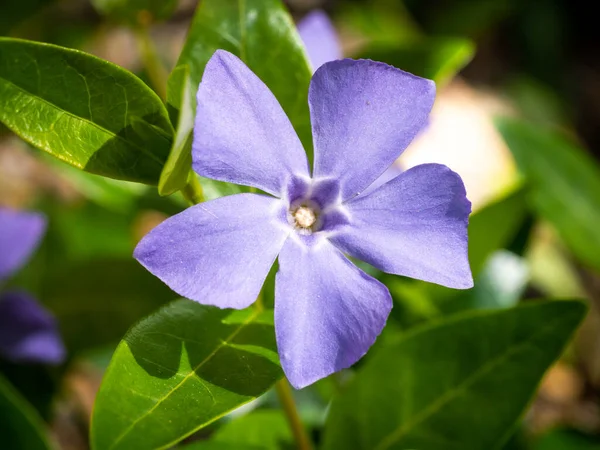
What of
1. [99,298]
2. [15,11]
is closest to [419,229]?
[99,298]

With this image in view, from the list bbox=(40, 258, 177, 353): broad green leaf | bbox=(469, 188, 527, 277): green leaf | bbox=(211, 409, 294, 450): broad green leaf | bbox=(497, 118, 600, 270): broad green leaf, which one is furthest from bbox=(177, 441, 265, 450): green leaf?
bbox=(497, 118, 600, 270): broad green leaf

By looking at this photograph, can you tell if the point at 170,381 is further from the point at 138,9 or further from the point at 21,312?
the point at 138,9

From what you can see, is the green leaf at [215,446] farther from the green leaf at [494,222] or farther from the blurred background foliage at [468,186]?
the green leaf at [494,222]

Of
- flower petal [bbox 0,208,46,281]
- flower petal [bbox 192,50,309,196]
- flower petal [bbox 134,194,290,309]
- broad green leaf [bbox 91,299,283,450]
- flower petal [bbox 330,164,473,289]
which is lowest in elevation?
flower petal [bbox 0,208,46,281]

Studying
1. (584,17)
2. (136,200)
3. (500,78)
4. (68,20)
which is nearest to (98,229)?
(136,200)

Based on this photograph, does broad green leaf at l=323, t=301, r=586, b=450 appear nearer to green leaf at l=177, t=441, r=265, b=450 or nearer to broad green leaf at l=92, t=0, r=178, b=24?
green leaf at l=177, t=441, r=265, b=450

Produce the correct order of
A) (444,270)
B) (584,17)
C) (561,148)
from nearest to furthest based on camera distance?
(444,270) < (561,148) < (584,17)

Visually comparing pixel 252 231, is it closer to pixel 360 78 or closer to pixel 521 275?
pixel 360 78
